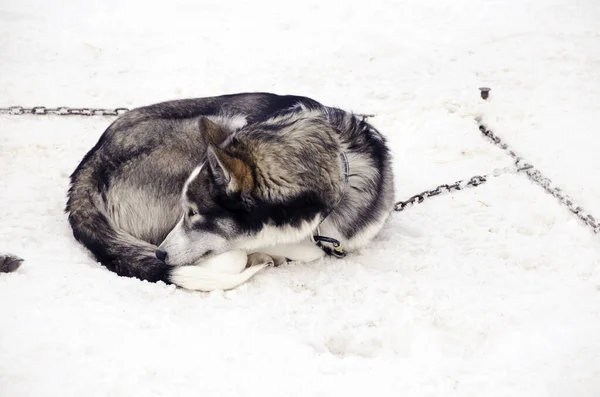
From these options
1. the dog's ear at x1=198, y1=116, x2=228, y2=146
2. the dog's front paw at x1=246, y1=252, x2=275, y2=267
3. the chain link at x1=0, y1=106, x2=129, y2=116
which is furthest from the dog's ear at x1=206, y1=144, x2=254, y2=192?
the chain link at x1=0, y1=106, x2=129, y2=116

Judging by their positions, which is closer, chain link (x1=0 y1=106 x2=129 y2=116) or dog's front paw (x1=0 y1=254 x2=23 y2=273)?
dog's front paw (x1=0 y1=254 x2=23 y2=273)

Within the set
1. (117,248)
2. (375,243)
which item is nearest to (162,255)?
(117,248)

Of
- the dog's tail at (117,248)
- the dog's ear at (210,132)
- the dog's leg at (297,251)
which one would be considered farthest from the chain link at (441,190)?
the dog's ear at (210,132)

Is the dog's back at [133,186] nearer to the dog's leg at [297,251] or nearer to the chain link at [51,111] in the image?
the dog's leg at [297,251]

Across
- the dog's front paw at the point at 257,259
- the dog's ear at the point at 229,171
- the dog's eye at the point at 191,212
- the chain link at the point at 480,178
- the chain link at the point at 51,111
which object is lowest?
the dog's front paw at the point at 257,259

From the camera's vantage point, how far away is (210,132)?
12.9 ft

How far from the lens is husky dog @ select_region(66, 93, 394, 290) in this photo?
147 inches

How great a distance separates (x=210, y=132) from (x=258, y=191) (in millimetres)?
541

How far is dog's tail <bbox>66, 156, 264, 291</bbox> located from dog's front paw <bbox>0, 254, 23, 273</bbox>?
0.41 meters

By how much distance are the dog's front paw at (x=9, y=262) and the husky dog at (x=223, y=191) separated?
42 centimetres

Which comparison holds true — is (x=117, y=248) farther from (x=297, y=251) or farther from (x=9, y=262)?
(x=297, y=251)

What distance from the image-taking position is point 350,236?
4191 mm

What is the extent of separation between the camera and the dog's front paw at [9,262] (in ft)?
11.9

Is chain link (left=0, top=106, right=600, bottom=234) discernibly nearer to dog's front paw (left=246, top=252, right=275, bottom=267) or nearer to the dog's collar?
the dog's collar
